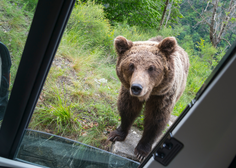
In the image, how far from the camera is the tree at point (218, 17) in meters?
0.80

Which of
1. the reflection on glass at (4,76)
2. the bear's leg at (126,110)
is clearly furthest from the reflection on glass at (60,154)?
the bear's leg at (126,110)

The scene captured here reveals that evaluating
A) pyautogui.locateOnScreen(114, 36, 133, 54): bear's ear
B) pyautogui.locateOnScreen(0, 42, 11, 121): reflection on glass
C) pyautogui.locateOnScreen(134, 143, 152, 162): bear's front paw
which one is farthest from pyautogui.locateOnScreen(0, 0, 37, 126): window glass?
pyautogui.locateOnScreen(134, 143, 152, 162): bear's front paw

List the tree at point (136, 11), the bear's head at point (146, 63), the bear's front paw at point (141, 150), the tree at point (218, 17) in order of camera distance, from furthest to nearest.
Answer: the tree at point (136, 11), the bear's front paw at point (141, 150), the bear's head at point (146, 63), the tree at point (218, 17)

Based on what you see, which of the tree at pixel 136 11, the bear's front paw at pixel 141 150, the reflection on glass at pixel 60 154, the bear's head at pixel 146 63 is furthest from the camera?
the tree at pixel 136 11

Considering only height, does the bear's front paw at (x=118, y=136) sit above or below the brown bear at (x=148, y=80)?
below

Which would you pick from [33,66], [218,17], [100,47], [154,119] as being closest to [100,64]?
[100,47]

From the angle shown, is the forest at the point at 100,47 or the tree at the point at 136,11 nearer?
the forest at the point at 100,47

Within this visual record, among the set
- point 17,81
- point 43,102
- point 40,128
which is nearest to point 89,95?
point 43,102

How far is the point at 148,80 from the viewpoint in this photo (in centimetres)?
199

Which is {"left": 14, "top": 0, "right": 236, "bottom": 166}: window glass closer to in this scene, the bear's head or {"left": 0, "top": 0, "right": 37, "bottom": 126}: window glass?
the bear's head

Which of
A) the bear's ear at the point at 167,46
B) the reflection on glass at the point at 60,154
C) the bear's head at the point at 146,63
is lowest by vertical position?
the reflection on glass at the point at 60,154

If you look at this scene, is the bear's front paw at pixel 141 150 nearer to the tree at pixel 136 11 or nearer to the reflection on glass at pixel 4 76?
the reflection on glass at pixel 4 76

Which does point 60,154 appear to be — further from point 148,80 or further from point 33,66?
point 148,80

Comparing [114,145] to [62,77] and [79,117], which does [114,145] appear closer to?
[79,117]
